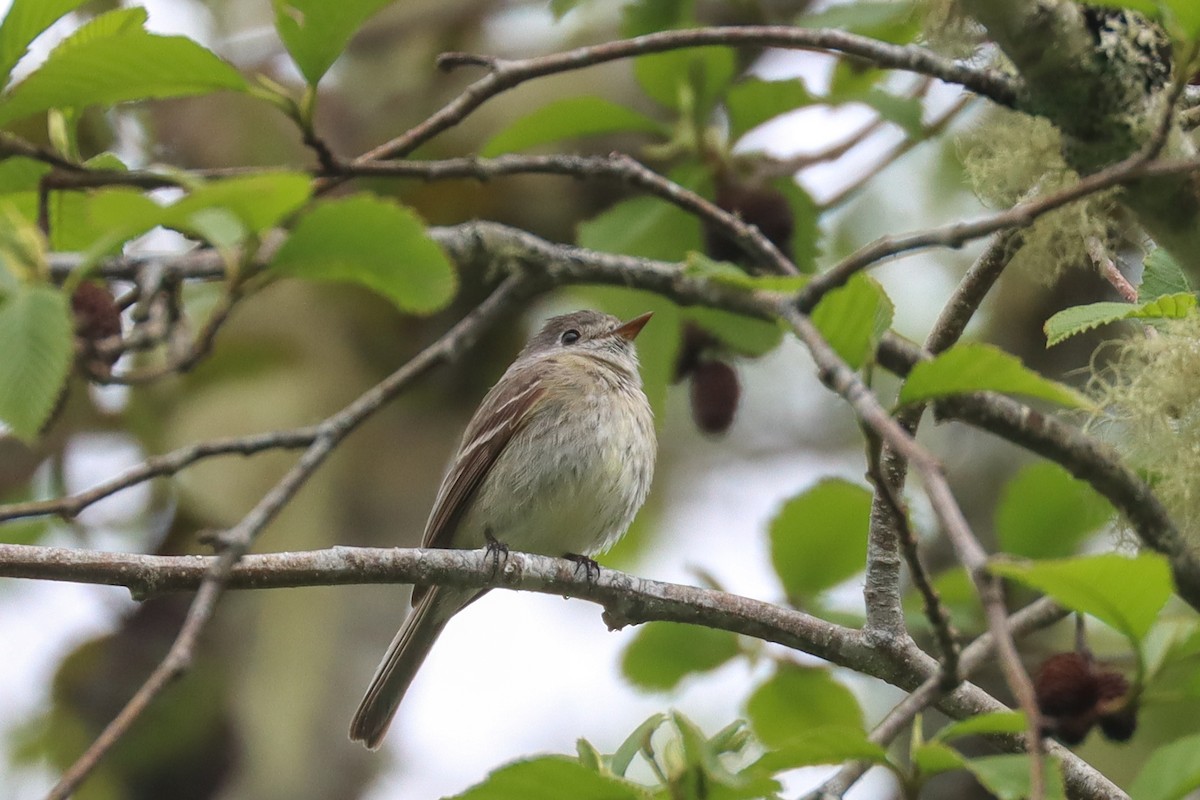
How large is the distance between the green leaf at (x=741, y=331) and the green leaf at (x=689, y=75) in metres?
0.69

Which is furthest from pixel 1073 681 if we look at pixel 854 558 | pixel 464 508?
pixel 464 508

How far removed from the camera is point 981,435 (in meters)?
6.86

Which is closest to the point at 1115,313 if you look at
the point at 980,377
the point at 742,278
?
the point at 980,377

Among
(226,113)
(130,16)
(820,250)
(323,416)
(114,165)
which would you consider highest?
(130,16)

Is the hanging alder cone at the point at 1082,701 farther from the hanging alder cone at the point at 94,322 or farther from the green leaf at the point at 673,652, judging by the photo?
the green leaf at the point at 673,652

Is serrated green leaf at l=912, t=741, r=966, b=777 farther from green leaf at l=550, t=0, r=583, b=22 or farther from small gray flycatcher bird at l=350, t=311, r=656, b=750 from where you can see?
small gray flycatcher bird at l=350, t=311, r=656, b=750

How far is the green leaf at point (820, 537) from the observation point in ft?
13.6

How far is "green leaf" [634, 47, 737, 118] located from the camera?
13.8ft

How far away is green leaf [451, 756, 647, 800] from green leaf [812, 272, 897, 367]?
0.78 m

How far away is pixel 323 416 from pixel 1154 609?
4760mm

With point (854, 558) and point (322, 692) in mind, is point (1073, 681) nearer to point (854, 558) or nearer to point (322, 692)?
point (854, 558)

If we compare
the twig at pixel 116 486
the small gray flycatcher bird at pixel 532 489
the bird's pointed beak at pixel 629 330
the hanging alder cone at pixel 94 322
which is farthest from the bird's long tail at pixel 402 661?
the hanging alder cone at pixel 94 322

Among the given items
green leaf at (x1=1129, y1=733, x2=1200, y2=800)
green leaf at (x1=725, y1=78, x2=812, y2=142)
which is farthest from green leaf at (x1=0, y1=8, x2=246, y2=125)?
green leaf at (x1=725, y1=78, x2=812, y2=142)

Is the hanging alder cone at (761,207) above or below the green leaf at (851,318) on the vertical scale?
below
